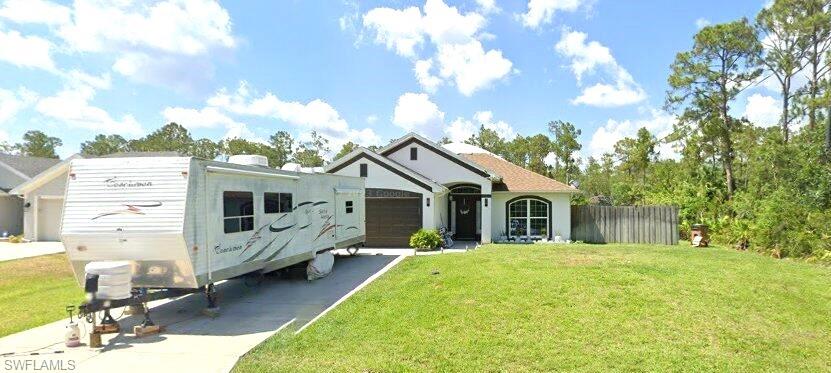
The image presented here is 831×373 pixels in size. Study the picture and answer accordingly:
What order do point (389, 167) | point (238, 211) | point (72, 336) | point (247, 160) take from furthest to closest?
point (389, 167)
point (247, 160)
point (238, 211)
point (72, 336)

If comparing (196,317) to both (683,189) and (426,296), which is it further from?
(683,189)

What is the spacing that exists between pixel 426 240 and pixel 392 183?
286 cm

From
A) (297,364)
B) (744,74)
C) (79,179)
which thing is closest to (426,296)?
(297,364)

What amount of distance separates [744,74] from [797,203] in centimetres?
1322

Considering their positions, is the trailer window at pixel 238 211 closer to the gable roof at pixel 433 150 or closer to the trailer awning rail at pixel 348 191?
the trailer awning rail at pixel 348 191

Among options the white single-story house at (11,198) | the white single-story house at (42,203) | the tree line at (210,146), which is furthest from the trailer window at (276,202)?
the tree line at (210,146)

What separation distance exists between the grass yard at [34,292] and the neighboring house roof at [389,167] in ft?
30.7

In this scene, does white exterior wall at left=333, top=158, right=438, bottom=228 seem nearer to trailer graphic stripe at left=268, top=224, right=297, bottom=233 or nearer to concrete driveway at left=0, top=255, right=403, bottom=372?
concrete driveway at left=0, top=255, right=403, bottom=372

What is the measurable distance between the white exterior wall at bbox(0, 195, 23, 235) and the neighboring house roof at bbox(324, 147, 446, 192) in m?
21.7

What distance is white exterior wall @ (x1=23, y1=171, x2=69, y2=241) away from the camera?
Result: 80.6 feet

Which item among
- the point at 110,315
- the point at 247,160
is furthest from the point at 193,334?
the point at 247,160

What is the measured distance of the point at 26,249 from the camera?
826 inches

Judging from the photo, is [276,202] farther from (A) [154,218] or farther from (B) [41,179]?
(B) [41,179]

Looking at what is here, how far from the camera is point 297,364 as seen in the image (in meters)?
6.45
